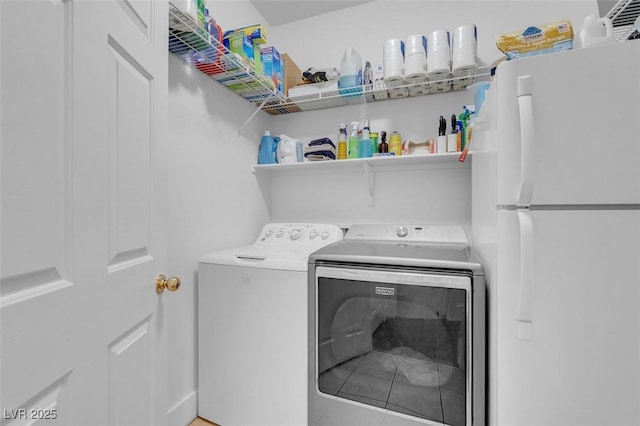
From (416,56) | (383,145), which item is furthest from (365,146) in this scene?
(416,56)

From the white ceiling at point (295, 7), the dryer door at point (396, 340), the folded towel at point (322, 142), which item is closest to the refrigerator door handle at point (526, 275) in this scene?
the dryer door at point (396, 340)

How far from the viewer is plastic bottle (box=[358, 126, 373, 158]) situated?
2.02 metres

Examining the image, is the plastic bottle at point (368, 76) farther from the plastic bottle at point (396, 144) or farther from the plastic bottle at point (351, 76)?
the plastic bottle at point (396, 144)

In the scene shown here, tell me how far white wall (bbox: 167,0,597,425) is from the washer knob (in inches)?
9.5

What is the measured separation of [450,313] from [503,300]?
293mm

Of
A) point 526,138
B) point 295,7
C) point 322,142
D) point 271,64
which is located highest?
point 295,7

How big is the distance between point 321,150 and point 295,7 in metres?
1.26

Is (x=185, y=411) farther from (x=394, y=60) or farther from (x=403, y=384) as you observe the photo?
(x=394, y=60)

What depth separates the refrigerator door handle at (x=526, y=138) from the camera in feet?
2.95

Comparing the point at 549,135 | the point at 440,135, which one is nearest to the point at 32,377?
the point at 549,135

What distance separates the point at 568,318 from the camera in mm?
894

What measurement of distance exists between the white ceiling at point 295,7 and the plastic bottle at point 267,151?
106 cm

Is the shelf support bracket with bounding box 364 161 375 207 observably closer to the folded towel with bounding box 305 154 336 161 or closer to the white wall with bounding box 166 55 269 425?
the folded towel with bounding box 305 154 336 161

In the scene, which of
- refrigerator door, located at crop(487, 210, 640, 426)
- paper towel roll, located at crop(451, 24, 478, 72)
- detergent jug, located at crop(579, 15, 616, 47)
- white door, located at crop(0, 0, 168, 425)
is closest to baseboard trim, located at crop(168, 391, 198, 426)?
white door, located at crop(0, 0, 168, 425)
